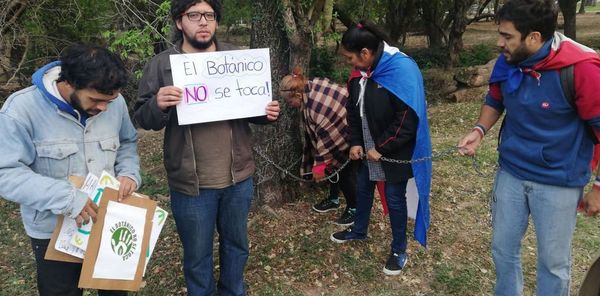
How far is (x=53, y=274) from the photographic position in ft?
7.04

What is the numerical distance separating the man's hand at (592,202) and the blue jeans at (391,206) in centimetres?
118

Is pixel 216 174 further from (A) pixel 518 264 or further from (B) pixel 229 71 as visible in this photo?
(A) pixel 518 264

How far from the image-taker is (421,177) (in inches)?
123

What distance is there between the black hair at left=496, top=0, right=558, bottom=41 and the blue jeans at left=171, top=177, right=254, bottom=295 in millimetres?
1617

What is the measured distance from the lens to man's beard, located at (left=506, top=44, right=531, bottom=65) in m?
2.17

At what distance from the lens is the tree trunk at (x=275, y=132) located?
3.77 m

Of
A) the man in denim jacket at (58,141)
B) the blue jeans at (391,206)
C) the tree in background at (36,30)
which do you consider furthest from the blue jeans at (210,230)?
the tree in background at (36,30)

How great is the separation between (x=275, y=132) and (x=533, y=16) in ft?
7.83

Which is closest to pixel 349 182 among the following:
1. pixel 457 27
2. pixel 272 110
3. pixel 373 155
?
pixel 373 155

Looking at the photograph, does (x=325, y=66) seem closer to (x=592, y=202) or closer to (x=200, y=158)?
(x=200, y=158)

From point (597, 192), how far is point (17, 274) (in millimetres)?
4057

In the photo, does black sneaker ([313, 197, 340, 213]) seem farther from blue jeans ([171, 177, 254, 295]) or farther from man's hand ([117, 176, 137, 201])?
man's hand ([117, 176, 137, 201])

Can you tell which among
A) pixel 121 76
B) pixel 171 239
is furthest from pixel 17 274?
pixel 121 76

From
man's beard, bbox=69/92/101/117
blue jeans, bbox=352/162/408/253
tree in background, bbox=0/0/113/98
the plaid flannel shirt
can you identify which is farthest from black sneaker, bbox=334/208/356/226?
tree in background, bbox=0/0/113/98
